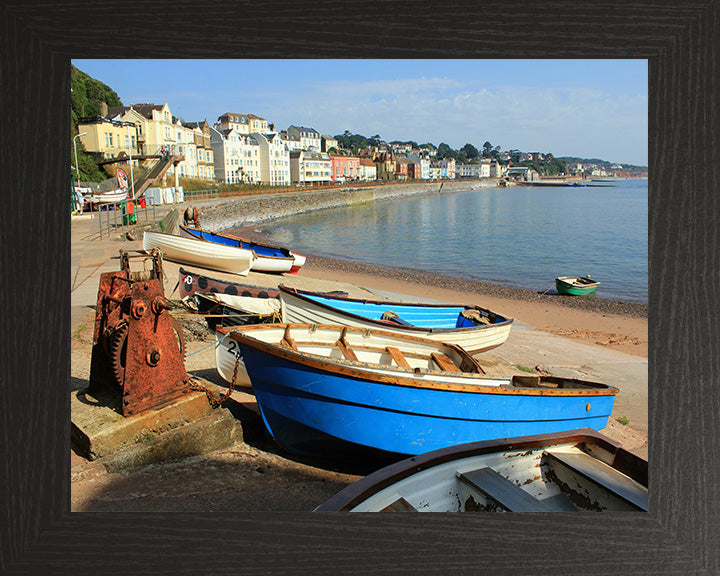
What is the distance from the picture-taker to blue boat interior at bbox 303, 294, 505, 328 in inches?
337

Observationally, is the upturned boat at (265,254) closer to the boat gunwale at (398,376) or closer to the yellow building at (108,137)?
the boat gunwale at (398,376)

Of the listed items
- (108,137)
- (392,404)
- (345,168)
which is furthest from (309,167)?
(392,404)

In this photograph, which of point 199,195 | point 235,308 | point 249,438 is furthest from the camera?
point 199,195

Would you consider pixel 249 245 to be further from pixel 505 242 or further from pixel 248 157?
pixel 248 157

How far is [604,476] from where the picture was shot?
2.50 meters

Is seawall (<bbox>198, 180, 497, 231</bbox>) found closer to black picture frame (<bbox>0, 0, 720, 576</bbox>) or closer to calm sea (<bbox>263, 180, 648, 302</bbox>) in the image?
calm sea (<bbox>263, 180, 648, 302</bbox>)

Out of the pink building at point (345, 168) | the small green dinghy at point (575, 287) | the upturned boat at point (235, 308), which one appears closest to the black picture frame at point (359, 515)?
the upturned boat at point (235, 308)

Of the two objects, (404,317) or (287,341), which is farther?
(404,317)

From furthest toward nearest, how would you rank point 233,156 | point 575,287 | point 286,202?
point 233,156
point 286,202
point 575,287

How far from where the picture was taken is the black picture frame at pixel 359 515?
172cm

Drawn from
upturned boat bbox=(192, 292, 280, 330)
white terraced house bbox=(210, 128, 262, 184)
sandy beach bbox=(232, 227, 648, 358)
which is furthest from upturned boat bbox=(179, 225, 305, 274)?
white terraced house bbox=(210, 128, 262, 184)

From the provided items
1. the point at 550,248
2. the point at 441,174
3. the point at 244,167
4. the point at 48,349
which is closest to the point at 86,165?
the point at 550,248

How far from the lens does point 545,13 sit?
172cm

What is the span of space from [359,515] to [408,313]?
23.4 feet
